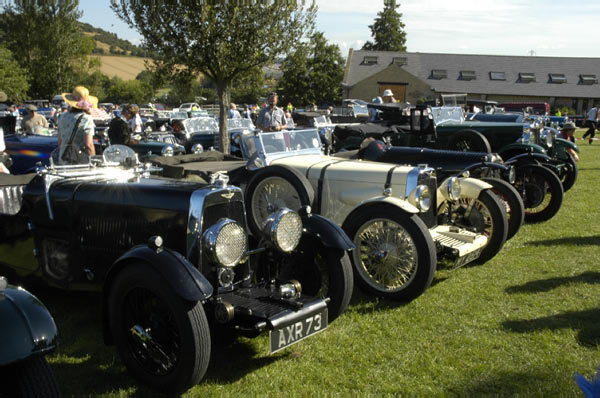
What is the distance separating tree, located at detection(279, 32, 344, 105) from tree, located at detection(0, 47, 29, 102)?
65.8 feet

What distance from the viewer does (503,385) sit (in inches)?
131

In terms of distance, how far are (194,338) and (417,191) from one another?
3.12 metres

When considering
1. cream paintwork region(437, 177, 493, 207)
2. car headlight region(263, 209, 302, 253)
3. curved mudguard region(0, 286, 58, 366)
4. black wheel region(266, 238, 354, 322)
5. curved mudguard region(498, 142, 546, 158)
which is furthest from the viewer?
curved mudguard region(498, 142, 546, 158)

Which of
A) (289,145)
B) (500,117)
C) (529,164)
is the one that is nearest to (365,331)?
(289,145)

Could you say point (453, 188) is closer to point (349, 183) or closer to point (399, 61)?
point (349, 183)

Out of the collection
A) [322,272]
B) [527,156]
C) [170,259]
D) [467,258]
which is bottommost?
[467,258]

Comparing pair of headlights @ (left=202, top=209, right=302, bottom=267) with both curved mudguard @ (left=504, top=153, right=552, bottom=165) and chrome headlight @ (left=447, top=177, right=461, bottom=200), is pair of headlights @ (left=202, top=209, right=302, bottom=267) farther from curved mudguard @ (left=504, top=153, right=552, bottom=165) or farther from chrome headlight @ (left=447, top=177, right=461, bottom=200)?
curved mudguard @ (left=504, top=153, right=552, bottom=165)

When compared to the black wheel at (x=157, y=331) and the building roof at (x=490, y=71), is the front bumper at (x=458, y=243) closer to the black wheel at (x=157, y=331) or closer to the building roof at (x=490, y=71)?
the black wheel at (x=157, y=331)

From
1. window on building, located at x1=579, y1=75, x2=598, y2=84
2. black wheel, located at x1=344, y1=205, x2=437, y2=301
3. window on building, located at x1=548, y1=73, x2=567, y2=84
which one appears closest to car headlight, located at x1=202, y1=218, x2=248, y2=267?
black wheel, located at x1=344, y1=205, x2=437, y2=301

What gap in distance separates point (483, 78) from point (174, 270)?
49.0m

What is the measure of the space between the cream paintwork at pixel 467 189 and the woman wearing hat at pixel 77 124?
3.83 m

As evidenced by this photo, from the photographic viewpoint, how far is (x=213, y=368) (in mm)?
3510

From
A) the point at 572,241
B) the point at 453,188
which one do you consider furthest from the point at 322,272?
the point at 572,241

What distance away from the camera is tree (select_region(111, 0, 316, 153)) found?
421 inches
